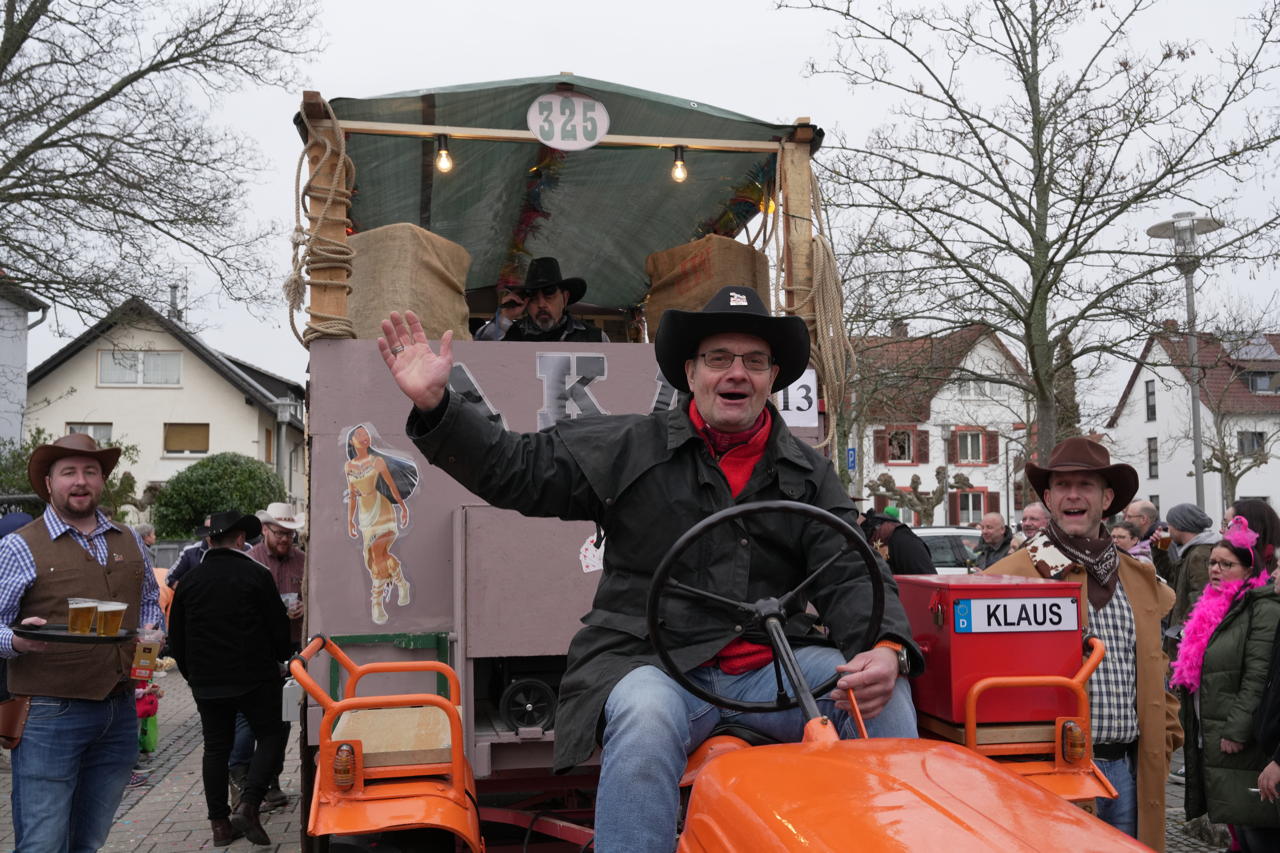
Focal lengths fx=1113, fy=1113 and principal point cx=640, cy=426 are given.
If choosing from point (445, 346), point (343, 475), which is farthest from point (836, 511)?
point (343, 475)

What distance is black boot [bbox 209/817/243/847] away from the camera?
21.6ft

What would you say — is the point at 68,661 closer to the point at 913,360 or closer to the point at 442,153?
the point at 442,153

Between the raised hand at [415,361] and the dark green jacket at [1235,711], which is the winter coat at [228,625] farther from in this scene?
the dark green jacket at [1235,711]

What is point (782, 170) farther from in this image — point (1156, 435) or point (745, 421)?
point (1156, 435)

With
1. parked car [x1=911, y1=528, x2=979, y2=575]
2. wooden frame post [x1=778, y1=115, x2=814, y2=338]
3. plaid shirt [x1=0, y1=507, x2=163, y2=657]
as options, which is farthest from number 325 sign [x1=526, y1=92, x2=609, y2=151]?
parked car [x1=911, y1=528, x2=979, y2=575]

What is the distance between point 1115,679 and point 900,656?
154 cm

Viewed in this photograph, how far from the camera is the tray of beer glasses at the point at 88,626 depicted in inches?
164

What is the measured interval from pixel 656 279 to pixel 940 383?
900 centimetres

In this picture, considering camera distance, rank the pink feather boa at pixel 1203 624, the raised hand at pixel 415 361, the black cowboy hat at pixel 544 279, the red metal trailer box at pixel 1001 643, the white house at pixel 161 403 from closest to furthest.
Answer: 1. the raised hand at pixel 415 361
2. the red metal trailer box at pixel 1001 643
3. the pink feather boa at pixel 1203 624
4. the black cowboy hat at pixel 544 279
5. the white house at pixel 161 403

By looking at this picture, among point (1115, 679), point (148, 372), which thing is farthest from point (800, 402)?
point (148, 372)

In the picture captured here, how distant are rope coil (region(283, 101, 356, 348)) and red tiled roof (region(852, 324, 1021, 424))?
9.88 metres

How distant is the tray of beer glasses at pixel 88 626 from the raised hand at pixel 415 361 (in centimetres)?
198

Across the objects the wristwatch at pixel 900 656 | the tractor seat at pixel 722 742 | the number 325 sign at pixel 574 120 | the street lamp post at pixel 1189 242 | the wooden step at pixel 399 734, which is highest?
the street lamp post at pixel 1189 242

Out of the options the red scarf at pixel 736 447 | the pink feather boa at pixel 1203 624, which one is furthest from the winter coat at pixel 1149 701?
the red scarf at pixel 736 447
